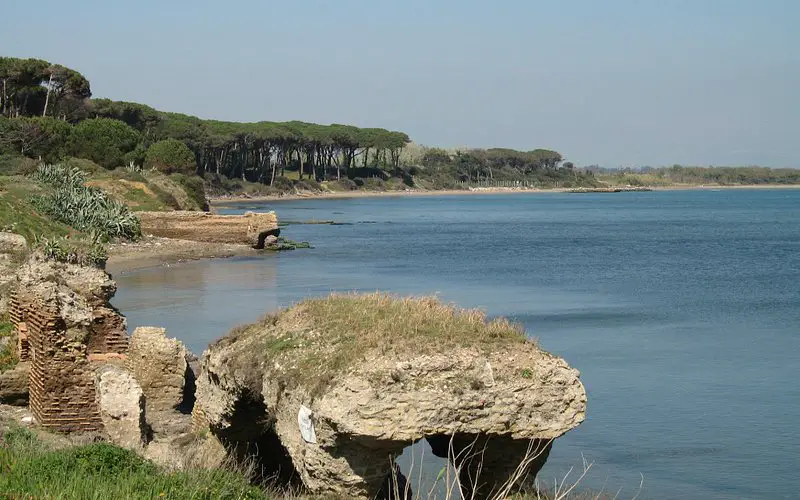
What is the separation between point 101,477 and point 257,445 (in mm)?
3954

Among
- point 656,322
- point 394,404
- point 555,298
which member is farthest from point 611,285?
point 394,404

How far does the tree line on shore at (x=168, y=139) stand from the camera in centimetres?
7719

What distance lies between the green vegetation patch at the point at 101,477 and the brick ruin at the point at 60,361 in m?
2.91

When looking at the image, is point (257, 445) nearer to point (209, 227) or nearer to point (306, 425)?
point (306, 425)

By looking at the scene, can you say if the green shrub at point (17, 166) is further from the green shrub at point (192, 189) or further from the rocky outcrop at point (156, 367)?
the rocky outcrop at point (156, 367)

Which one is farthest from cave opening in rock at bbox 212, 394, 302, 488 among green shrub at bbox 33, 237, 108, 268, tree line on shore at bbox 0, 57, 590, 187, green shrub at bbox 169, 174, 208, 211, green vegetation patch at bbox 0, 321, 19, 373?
tree line on shore at bbox 0, 57, 590, 187

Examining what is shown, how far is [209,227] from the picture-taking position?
179 ft

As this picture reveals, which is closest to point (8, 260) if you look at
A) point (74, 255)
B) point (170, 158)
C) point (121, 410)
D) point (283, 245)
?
point (74, 255)

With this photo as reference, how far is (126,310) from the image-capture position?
3092 centimetres

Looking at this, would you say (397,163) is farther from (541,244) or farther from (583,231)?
(541,244)

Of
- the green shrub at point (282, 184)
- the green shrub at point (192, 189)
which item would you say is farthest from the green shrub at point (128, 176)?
the green shrub at point (282, 184)

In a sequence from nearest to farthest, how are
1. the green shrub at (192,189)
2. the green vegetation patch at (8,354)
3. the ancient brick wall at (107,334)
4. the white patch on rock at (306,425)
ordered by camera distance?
the white patch on rock at (306,425) → the green vegetation patch at (8,354) → the ancient brick wall at (107,334) → the green shrub at (192,189)

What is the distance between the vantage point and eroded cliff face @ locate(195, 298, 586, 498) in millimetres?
10430

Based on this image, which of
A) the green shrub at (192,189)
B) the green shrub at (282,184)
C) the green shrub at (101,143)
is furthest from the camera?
the green shrub at (282,184)
